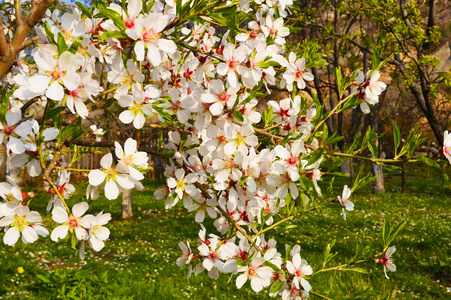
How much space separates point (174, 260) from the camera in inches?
219

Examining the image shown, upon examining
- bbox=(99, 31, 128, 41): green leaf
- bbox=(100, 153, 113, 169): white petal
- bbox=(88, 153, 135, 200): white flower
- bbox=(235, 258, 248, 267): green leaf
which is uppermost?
bbox=(99, 31, 128, 41): green leaf

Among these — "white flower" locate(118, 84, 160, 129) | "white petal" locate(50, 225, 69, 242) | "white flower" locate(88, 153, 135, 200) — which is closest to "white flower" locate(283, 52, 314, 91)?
"white flower" locate(118, 84, 160, 129)

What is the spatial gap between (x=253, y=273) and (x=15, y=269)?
4471 millimetres

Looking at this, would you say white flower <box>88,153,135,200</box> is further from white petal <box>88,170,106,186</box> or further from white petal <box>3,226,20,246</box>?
white petal <box>3,226,20,246</box>

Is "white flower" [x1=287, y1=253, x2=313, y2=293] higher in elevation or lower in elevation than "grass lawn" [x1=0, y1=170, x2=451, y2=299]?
higher

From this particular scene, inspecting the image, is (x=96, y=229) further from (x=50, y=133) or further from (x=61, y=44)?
(x=61, y=44)

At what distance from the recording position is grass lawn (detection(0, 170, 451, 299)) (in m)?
4.07

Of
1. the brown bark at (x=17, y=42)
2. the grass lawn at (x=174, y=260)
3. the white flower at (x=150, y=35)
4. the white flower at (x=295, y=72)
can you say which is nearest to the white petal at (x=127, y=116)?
the white flower at (x=150, y=35)

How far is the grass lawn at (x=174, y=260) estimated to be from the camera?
407 cm

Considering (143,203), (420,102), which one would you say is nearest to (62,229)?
(420,102)

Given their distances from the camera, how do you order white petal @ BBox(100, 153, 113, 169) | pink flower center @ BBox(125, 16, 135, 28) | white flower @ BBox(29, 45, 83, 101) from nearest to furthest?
white flower @ BBox(29, 45, 83, 101) → pink flower center @ BBox(125, 16, 135, 28) → white petal @ BBox(100, 153, 113, 169)

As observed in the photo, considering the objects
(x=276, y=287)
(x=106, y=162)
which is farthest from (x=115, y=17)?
(x=276, y=287)

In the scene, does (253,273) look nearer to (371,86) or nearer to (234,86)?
(234,86)

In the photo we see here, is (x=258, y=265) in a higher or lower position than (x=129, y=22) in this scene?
lower
